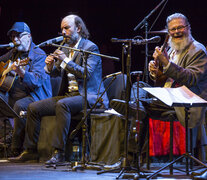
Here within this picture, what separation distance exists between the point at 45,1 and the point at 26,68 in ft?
6.60

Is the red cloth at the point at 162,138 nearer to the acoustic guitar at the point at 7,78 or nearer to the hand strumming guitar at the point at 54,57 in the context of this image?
the hand strumming guitar at the point at 54,57

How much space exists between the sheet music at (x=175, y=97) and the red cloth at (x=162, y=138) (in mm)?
1417

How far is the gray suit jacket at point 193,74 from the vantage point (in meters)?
2.98

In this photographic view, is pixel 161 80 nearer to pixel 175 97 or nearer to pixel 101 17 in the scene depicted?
pixel 175 97

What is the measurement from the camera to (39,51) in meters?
4.88

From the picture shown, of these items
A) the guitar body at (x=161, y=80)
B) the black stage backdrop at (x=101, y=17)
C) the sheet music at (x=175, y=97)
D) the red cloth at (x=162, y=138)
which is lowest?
the red cloth at (x=162, y=138)

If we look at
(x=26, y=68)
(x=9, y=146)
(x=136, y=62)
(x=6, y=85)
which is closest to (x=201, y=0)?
(x=136, y=62)

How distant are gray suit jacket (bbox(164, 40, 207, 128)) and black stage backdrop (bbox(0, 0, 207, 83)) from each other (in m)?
2.27

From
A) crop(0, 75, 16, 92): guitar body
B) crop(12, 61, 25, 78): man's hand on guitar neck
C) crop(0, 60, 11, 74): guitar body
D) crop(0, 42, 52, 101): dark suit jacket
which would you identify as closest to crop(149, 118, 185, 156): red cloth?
crop(0, 42, 52, 101): dark suit jacket

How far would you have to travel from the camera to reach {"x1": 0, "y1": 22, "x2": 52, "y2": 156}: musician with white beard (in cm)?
449

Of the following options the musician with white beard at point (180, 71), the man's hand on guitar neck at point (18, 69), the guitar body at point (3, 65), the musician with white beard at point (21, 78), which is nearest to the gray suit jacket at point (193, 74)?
the musician with white beard at point (180, 71)

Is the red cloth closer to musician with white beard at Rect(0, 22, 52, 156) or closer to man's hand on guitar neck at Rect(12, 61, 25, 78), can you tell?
musician with white beard at Rect(0, 22, 52, 156)

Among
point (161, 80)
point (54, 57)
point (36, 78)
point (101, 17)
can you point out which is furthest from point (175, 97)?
point (101, 17)

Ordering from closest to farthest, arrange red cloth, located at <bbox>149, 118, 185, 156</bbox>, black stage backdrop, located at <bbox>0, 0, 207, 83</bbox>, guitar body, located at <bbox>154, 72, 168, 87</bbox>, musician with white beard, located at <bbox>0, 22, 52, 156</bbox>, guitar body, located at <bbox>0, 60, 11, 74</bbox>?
guitar body, located at <bbox>154, 72, 168, 87</bbox> → red cloth, located at <bbox>149, 118, 185, 156</bbox> → musician with white beard, located at <bbox>0, 22, 52, 156</bbox> → guitar body, located at <bbox>0, 60, 11, 74</bbox> → black stage backdrop, located at <bbox>0, 0, 207, 83</bbox>
